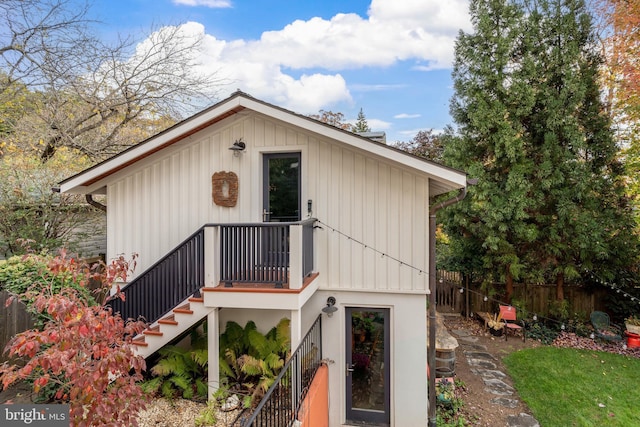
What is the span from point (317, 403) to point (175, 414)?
243 centimetres

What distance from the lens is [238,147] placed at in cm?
673

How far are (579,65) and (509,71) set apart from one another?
2.12 m

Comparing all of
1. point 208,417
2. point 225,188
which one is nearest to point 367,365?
point 208,417

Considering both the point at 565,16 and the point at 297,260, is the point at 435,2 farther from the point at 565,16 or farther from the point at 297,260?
the point at 297,260

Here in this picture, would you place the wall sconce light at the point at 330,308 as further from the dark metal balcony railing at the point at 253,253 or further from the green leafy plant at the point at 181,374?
the green leafy plant at the point at 181,374

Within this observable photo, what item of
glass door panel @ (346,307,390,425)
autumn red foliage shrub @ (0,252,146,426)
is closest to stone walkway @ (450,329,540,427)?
glass door panel @ (346,307,390,425)

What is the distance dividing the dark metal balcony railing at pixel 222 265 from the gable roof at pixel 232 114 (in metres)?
1.73

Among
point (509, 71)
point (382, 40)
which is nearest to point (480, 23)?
point (509, 71)

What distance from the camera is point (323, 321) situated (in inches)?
260

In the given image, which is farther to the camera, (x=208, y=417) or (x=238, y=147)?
(x=238, y=147)

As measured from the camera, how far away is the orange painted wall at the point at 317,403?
495 cm

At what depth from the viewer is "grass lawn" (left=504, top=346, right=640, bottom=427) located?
6.69 meters

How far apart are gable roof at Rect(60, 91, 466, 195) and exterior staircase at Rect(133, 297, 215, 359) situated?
3143 mm

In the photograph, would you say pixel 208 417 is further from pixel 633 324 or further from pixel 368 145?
pixel 633 324
